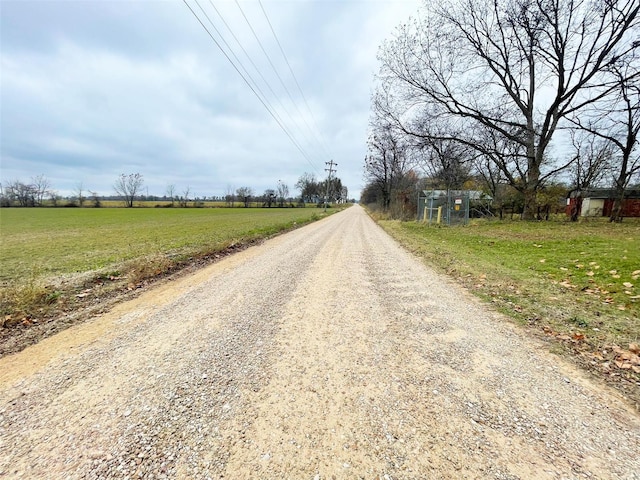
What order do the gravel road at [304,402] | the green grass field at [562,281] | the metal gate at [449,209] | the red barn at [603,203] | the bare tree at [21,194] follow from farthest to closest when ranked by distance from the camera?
the bare tree at [21,194], the red barn at [603,203], the metal gate at [449,209], the green grass field at [562,281], the gravel road at [304,402]

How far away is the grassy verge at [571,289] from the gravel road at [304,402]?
48cm

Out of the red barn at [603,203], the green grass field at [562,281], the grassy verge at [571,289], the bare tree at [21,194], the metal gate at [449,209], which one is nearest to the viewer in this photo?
the grassy verge at [571,289]

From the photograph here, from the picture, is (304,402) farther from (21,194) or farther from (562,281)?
(21,194)

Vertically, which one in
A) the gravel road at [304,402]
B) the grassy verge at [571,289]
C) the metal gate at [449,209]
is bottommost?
the gravel road at [304,402]

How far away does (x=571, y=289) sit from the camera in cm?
505

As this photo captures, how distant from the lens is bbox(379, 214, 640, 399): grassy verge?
3.04m

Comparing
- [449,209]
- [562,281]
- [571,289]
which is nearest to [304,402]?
[571,289]

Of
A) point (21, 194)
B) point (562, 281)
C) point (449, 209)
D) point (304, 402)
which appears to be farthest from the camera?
point (21, 194)

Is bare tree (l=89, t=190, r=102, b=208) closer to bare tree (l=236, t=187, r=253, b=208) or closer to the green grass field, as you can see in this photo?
bare tree (l=236, t=187, r=253, b=208)

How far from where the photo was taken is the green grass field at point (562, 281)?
3.61 m

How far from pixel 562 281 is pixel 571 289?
574 mm

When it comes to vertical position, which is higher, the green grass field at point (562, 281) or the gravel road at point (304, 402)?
the green grass field at point (562, 281)

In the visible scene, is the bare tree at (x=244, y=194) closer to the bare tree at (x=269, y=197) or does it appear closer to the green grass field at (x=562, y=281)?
the bare tree at (x=269, y=197)

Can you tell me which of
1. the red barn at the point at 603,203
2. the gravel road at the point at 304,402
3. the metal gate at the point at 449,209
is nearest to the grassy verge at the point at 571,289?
the gravel road at the point at 304,402
